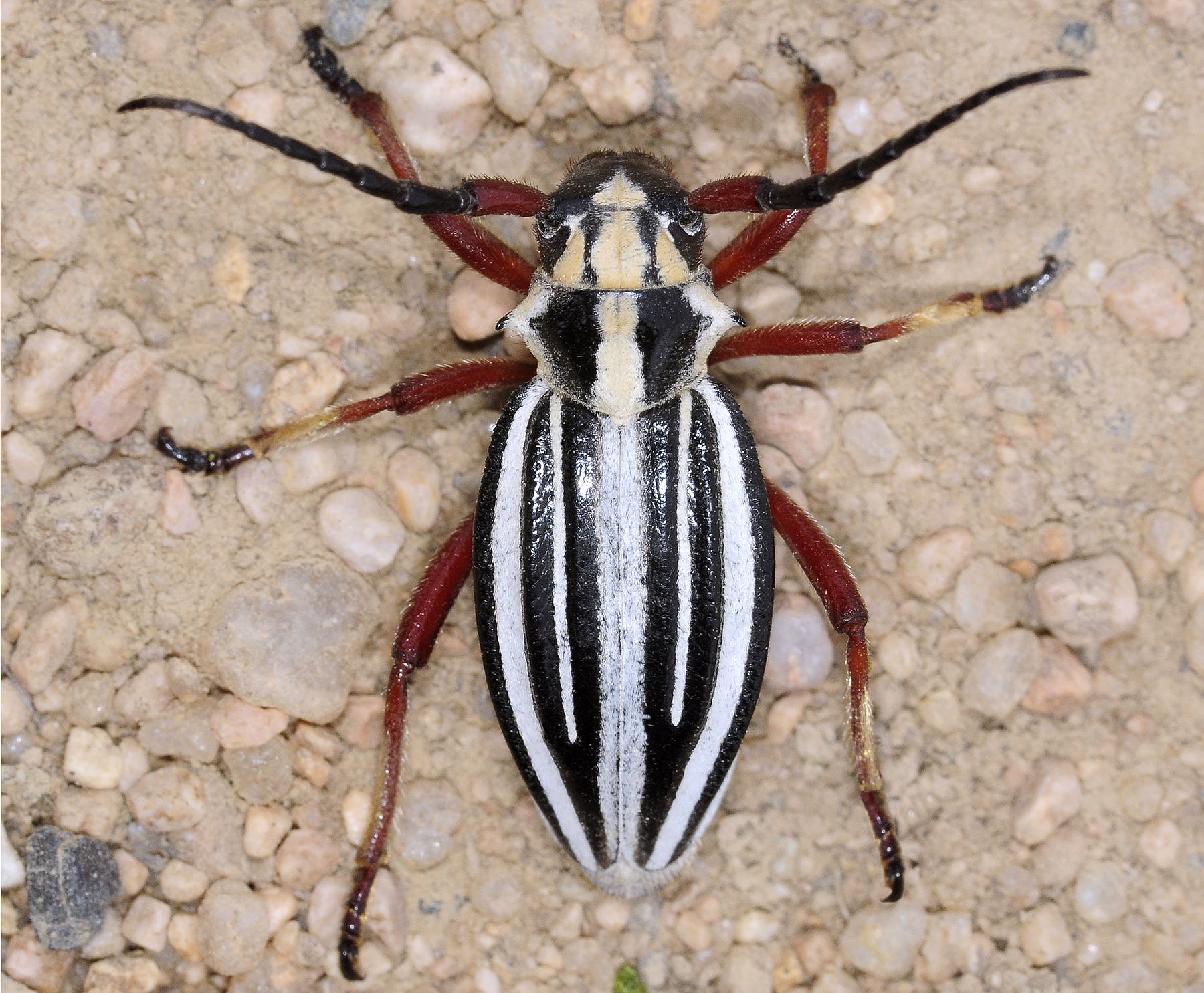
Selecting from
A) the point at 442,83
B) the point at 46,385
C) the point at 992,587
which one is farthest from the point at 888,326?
the point at 46,385

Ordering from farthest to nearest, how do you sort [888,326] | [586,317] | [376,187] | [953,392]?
1. [953,392]
2. [888,326]
3. [586,317]
4. [376,187]

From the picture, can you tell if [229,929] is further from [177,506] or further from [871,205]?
[871,205]

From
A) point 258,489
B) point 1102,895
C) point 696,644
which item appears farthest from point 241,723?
point 1102,895

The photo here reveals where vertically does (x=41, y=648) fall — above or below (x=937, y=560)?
below

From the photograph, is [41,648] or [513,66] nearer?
[41,648]

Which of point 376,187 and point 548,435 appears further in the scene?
point 548,435

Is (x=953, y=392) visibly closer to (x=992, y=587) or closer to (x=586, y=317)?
(x=992, y=587)

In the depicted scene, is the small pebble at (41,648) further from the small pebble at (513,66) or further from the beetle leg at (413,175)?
the small pebble at (513,66)
